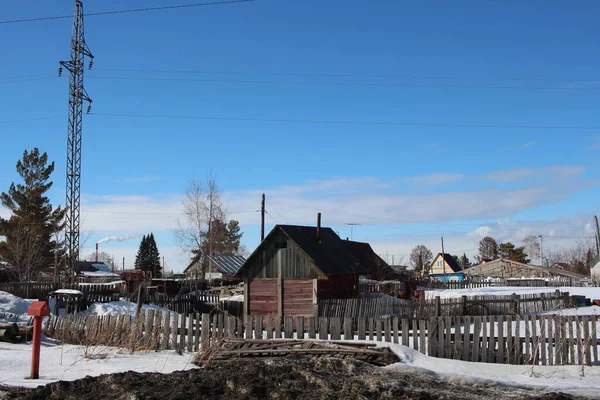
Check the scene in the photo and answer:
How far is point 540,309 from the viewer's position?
30156 mm

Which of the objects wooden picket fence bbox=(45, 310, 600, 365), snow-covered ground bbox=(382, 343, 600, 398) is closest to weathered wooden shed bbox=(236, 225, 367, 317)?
wooden picket fence bbox=(45, 310, 600, 365)

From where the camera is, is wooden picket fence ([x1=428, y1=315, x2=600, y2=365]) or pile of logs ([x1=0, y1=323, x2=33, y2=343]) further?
pile of logs ([x1=0, y1=323, x2=33, y2=343])

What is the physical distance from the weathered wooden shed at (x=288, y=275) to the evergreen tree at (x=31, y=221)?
3329 centimetres

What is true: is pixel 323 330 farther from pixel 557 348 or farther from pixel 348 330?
pixel 557 348

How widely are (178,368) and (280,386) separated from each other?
12.4 ft

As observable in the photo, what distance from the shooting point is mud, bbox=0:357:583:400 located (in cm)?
736

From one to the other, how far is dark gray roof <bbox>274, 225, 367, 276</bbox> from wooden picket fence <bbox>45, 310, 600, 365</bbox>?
10.8 m

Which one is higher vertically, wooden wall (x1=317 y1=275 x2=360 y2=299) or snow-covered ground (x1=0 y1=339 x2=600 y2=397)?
wooden wall (x1=317 y1=275 x2=360 y2=299)

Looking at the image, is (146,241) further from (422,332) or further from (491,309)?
(422,332)

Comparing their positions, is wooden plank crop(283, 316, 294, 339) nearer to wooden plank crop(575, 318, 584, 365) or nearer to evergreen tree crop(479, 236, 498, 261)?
wooden plank crop(575, 318, 584, 365)

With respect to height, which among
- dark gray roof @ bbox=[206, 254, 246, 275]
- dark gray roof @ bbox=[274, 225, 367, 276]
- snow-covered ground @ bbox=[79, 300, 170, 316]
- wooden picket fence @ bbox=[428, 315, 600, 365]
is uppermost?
dark gray roof @ bbox=[274, 225, 367, 276]

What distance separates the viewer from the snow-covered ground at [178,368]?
30.8ft

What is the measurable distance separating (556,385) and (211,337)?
757cm

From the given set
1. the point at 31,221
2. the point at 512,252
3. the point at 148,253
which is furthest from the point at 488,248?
the point at 31,221
